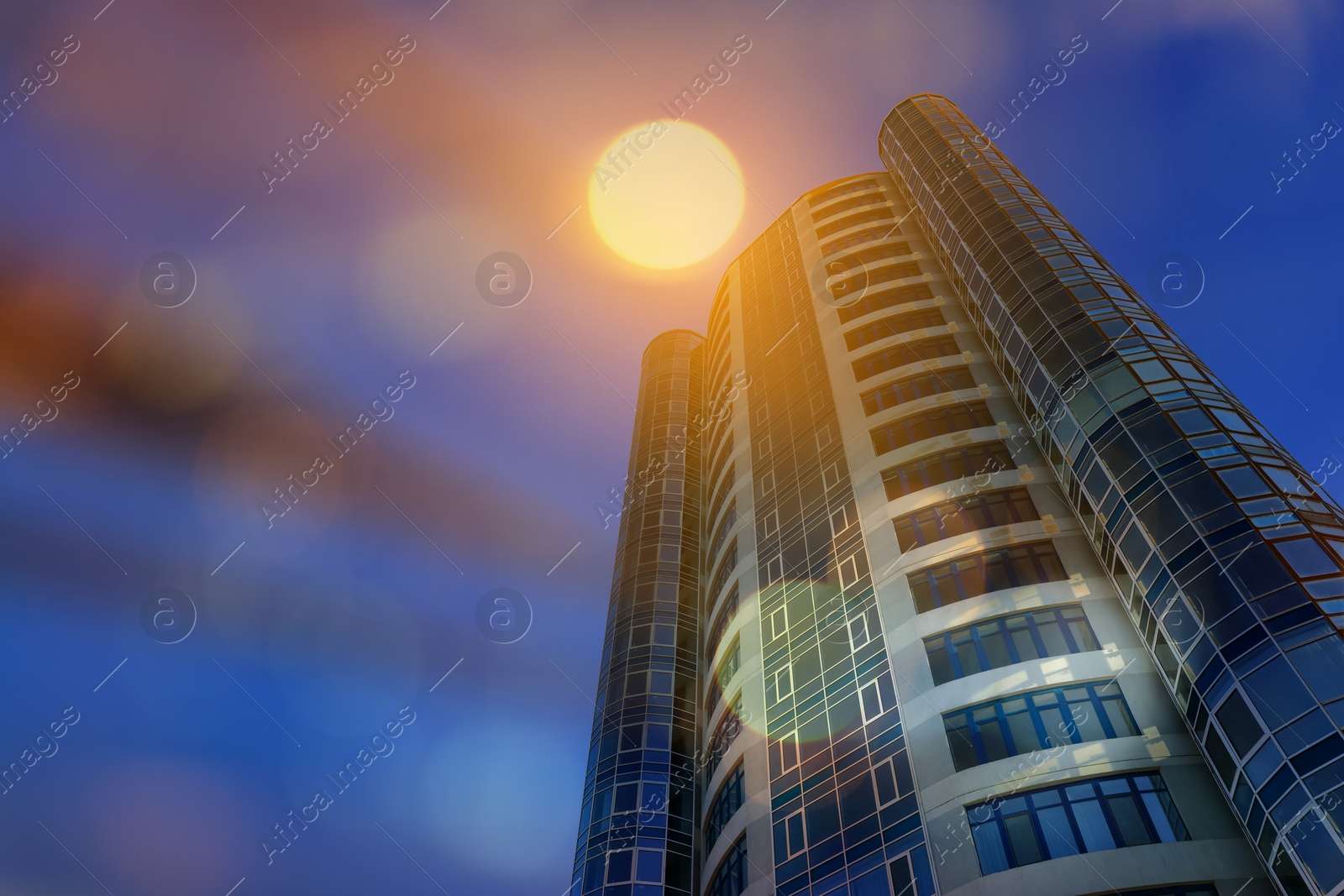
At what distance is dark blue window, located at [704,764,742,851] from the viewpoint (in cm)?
3045

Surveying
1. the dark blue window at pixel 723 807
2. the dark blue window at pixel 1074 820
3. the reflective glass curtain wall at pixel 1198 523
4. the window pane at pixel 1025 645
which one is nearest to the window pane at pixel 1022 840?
the dark blue window at pixel 1074 820

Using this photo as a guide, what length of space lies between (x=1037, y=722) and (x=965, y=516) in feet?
29.5

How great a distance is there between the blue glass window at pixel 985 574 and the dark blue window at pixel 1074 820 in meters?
7.18

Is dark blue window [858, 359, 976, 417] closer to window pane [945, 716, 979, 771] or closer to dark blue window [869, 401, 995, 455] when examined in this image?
dark blue window [869, 401, 995, 455]

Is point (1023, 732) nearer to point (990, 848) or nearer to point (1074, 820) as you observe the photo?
point (1074, 820)

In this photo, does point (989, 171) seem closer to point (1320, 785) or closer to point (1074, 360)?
point (1074, 360)

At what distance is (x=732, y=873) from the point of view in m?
28.7

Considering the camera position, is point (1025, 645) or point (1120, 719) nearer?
point (1120, 719)

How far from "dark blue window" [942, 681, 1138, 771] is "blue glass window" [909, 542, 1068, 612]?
4.30 m

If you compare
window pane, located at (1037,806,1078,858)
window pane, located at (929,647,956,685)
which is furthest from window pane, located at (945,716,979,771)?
window pane, located at (1037,806,1078,858)

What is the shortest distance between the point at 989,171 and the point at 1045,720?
33.7 meters

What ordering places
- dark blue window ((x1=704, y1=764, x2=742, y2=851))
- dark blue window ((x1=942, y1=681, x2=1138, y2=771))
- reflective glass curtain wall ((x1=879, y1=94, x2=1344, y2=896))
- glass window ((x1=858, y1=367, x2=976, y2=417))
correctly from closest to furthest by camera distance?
reflective glass curtain wall ((x1=879, y1=94, x2=1344, y2=896)) → dark blue window ((x1=942, y1=681, x2=1138, y2=771)) → dark blue window ((x1=704, y1=764, x2=742, y2=851)) → glass window ((x1=858, y1=367, x2=976, y2=417))

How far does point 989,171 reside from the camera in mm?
45719

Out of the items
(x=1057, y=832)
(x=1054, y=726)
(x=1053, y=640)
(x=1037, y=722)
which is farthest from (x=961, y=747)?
(x=1053, y=640)
